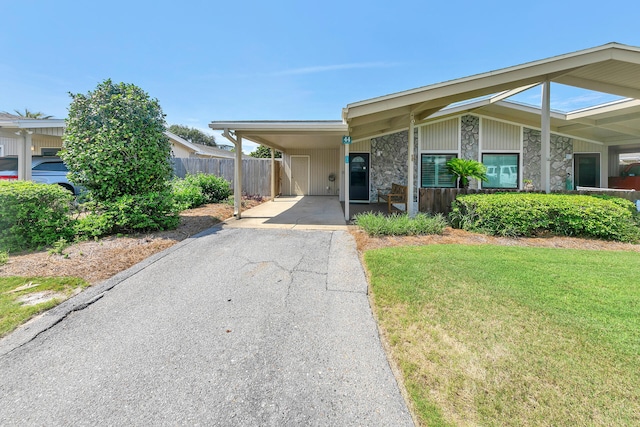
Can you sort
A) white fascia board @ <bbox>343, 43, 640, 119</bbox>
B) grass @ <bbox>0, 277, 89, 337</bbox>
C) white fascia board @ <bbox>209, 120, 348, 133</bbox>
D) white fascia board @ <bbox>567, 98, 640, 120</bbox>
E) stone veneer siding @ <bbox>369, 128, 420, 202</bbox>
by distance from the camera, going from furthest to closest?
stone veneer siding @ <bbox>369, 128, 420, 202</bbox> → white fascia board @ <bbox>567, 98, 640, 120</bbox> → white fascia board @ <bbox>209, 120, 348, 133</bbox> → white fascia board @ <bbox>343, 43, 640, 119</bbox> → grass @ <bbox>0, 277, 89, 337</bbox>

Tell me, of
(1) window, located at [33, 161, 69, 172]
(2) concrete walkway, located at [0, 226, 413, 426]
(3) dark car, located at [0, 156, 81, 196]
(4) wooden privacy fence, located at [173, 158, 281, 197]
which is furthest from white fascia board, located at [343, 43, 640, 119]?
(1) window, located at [33, 161, 69, 172]

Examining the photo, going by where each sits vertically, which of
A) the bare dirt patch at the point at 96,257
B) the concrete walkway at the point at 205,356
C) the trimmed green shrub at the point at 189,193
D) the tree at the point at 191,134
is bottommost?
the concrete walkway at the point at 205,356

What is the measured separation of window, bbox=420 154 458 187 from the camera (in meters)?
11.2

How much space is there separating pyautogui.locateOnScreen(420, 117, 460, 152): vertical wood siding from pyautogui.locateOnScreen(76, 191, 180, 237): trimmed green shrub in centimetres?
922

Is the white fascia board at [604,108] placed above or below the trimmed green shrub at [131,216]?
above

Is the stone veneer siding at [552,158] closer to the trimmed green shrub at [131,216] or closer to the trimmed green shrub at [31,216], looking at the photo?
the trimmed green shrub at [131,216]

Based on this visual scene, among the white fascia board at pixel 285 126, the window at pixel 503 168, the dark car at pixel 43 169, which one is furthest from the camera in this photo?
the window at pixel 503 168

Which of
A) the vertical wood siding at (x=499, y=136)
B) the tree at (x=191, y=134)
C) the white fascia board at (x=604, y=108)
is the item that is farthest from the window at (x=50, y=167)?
the tree at (x=191, y=134)

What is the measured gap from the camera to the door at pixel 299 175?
1534 centimetres

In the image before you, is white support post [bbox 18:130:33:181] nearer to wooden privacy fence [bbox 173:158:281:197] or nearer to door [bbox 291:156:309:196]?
wooden privacy fence [bbox 173:158:281:197]

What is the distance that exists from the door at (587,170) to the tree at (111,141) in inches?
597

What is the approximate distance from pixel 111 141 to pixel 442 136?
1063cm

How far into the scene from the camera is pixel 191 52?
10281 mm

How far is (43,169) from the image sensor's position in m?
9.59
